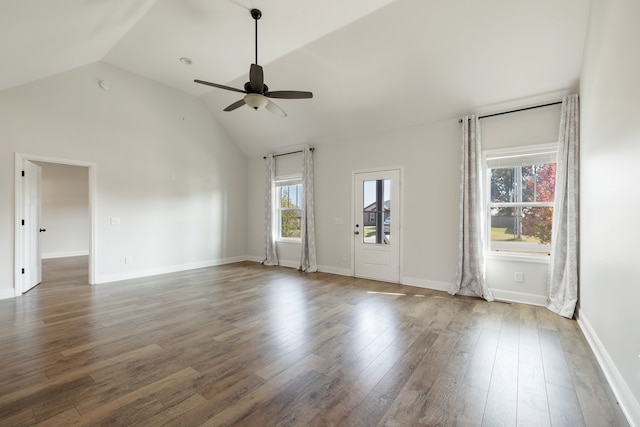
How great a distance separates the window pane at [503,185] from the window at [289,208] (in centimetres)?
405

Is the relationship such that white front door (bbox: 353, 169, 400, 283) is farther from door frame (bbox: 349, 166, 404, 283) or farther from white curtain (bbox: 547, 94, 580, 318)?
white curtain (bbox: 547, 94, 580, 318)

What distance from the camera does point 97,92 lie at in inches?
195

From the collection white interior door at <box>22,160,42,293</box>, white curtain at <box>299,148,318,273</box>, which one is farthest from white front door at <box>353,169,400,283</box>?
white interior door at <box>22,160,42,293</box>

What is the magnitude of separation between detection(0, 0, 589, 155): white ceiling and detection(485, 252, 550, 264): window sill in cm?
221

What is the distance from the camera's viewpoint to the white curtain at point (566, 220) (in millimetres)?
3453

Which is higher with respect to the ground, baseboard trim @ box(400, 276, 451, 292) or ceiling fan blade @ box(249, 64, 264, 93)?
ceiling fan blade @ box(249, 64, 264, 93)

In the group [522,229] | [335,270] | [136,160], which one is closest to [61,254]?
[136,160]

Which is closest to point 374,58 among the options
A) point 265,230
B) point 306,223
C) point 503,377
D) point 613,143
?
point 613,143

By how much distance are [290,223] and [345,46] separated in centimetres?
420

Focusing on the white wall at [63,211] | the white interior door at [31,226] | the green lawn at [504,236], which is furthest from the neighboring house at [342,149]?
the white wall at [63,211]

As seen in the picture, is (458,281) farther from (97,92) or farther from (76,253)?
(76,253)

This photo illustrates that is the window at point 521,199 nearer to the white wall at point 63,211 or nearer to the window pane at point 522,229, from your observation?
the window pane at point 522,229

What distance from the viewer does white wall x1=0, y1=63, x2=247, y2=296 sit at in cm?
430

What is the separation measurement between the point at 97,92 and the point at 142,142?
1.06 meters
